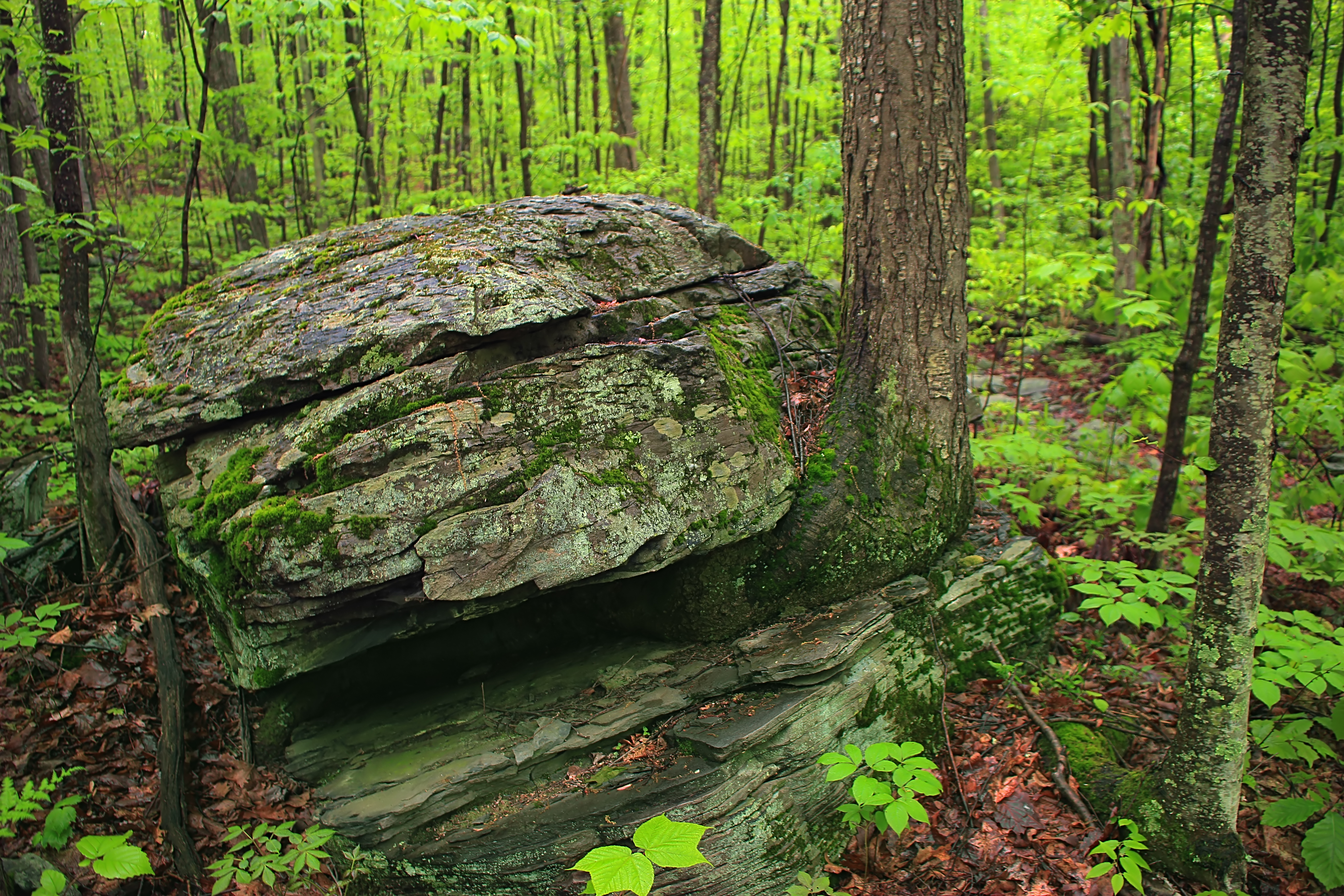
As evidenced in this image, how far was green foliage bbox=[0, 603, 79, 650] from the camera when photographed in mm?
4098

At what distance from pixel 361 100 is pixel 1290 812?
1166 centimetres

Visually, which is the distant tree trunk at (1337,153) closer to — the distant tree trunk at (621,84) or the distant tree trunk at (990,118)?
the distant tree trunk at (990,118)

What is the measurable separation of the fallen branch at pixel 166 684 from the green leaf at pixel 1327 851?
5.64 metres

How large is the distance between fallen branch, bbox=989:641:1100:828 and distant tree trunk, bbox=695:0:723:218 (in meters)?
6.47

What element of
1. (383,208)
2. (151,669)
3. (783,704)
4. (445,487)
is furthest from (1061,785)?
(383,208)

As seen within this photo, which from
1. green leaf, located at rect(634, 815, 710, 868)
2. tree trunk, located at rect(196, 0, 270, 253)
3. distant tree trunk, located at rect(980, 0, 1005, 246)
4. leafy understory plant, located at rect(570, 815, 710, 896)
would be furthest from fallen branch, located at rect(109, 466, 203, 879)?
distant tree trunk, located at rect(980, 0, 1005, 246)

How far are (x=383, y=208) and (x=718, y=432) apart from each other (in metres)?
8.80

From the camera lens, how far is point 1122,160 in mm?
10422

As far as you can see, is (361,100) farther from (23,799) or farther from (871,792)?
(871,792)

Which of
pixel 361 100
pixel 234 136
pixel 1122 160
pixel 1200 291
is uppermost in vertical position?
pixel 361 100

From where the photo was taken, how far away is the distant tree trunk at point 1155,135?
20.6 feet

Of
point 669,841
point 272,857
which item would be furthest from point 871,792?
point 272,857

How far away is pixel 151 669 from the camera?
4.70 m

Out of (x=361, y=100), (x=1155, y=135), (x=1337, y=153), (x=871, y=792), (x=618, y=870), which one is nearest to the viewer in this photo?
(x=618, y=870)
